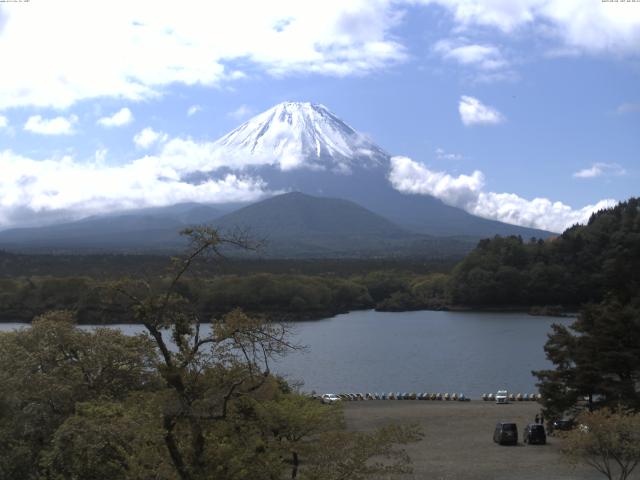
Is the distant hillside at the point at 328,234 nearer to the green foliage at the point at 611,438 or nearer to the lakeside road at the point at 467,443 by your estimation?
the lakeside road at the point at 467,443

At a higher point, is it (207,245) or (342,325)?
(207,245)

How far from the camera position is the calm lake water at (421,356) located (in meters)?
29.5

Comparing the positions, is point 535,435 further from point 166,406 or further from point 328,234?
point 328,234

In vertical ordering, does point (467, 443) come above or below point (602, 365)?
below

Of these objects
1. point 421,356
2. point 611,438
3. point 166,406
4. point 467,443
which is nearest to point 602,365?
point 467,443

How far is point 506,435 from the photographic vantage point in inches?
653

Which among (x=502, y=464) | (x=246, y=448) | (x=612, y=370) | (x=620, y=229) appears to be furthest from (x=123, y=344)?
(x=620, y=229)

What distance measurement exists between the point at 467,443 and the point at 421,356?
20114 millimetres

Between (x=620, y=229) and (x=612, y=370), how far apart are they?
57186mm

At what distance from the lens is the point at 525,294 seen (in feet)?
223

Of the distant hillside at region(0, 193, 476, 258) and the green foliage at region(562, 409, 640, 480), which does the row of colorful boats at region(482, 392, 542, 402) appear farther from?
the distant hillside at region(0, 193, 476, 258)

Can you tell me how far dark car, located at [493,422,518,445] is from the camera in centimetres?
1655

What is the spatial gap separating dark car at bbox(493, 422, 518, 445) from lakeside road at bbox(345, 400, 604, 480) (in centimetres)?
17

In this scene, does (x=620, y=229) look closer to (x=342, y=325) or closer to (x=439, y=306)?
(x=439, y=306)
